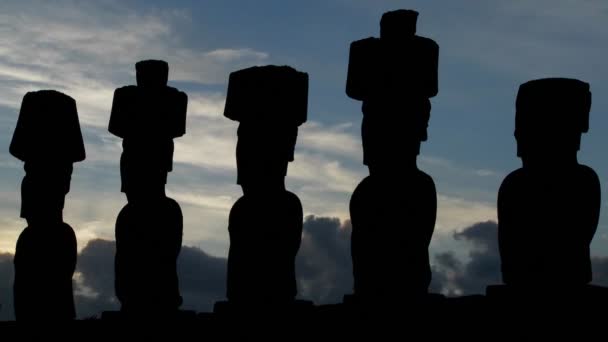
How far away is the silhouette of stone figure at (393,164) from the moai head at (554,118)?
3.30ft

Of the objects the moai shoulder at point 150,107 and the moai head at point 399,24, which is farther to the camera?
the moai shoulder at point 150,107

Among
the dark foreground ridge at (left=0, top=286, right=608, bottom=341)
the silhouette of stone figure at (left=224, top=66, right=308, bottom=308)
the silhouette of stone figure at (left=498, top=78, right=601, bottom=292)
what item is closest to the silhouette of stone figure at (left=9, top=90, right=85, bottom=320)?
the dark foreground ridge at (left=0, top=286, right=608, bottom=341)

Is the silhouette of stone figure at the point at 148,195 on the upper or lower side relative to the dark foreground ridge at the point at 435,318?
upper

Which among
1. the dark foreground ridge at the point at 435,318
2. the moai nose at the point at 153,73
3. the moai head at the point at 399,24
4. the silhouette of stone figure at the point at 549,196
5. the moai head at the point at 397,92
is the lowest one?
the dark foreground ridge at the point at 435,318

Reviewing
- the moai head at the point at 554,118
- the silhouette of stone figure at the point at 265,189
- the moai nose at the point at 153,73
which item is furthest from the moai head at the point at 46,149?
the moai head at the point at 554,118

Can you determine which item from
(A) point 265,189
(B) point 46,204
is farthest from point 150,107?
(A) point 265,189

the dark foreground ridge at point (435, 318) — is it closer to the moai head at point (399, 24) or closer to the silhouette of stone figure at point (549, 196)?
the silhouette of stone figure at point (549, 196)

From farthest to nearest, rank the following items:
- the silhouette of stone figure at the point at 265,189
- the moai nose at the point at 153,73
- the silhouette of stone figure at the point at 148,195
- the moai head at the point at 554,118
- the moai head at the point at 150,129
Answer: the moai nose at the point at 153,73 < the moai head at the point at 150,129 < the silhouette of stone figure at the point at 148,195 < the silhouette of stone figure at the point at 265,189 < the moai head at the point at 554,118

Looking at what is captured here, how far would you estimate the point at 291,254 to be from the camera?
1127 centimetres

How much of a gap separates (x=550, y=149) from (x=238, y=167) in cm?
327

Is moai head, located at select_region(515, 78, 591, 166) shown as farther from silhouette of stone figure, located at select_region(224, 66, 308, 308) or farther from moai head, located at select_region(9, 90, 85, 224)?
moai head, located at select_region(9, 90, 85, 224)

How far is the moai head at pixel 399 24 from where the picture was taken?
416 inches

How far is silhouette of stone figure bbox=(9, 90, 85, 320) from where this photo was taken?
14273mm

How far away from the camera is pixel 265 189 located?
1151cm
